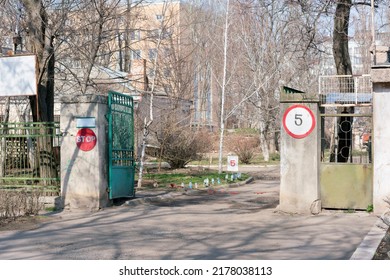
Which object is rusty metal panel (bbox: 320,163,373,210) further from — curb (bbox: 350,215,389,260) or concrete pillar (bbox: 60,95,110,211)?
concrete pillar (bbox: 60,95,110,211)

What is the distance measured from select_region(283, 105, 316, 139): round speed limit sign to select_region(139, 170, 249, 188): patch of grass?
320 inches

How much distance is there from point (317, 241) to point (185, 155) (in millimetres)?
18547

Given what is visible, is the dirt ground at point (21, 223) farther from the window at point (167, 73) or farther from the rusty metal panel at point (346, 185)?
the window at point (167, 73)

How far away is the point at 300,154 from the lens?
1316 cm

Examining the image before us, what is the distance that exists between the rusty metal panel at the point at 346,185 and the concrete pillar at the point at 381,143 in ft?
0.78

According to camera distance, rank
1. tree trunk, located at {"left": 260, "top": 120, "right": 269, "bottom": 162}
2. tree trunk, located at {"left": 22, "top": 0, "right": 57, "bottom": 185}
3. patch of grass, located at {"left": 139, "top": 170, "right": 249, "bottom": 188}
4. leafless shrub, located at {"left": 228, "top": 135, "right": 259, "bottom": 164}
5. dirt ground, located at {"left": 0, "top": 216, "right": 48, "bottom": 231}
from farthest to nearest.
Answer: tree trunk, located at {"left": 260, "top": 120, "right": 269, "bottom": 162}
leafless shrub, located at {"left": 228, "top": 135, "right": 259, "bottom": 164}
patch of grass, located at {"left": 139, "top": 170, "right": 249, "bottom": 188}
tree trunk, located at {"left": 22, "top": 0, "right": 57, "bottom": 185}
dirt ground, located at {"left": 0, "top": 216, "right": 48, "bottom": 231}

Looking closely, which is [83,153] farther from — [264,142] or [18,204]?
[264,142]

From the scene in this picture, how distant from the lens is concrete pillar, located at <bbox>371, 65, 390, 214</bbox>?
1268cm

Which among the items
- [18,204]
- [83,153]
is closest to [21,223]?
[18,204]

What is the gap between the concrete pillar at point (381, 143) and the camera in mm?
12680

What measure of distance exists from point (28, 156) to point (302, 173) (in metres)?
6.74

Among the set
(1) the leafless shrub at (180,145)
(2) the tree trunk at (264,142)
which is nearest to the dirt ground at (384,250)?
(1) the leafless shrub at (180,145)

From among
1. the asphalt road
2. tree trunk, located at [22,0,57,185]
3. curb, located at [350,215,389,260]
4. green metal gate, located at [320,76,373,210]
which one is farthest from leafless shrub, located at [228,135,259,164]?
curb, located at [350,215,389,260]

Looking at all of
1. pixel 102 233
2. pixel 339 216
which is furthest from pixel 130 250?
pixel 339 216
